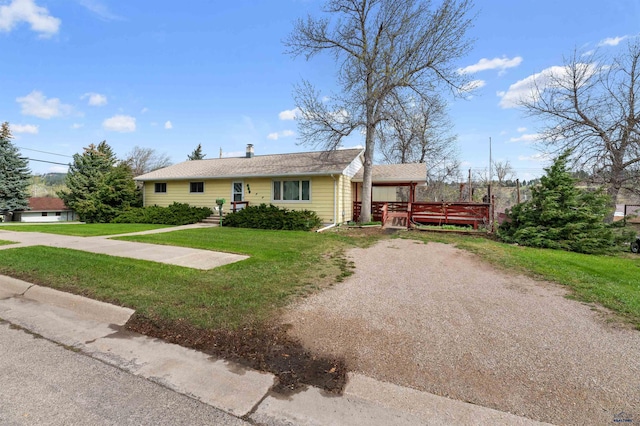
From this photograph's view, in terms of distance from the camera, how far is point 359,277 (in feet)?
18.3

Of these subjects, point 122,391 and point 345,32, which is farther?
point 345,32

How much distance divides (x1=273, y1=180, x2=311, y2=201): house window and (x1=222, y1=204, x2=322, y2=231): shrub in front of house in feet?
3.50

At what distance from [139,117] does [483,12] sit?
22.9 metres

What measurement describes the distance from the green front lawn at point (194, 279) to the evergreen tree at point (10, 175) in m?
27.2

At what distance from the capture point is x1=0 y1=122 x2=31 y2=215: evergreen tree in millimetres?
25266

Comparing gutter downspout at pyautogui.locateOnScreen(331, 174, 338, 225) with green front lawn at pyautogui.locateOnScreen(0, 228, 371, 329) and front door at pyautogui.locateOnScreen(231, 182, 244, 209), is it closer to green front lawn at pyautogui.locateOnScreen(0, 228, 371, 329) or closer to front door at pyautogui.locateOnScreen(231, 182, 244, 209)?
front door at pyautogui.locateOnScreen(231, 182, 244, 209)

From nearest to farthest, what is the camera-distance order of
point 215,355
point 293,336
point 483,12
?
point 215,355
point 293,336
point 483,12

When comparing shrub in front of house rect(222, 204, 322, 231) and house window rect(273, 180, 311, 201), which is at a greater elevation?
house window rect(273, 180, 311, 201)

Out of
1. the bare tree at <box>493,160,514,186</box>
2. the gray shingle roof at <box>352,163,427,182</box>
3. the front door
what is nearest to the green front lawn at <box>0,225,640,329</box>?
the gray shingle roof at <box>352,163,427,182</box>

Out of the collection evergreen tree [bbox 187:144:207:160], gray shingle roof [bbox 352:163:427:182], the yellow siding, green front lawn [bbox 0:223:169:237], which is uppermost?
evergreen tree [bbox 187:144:207:160]

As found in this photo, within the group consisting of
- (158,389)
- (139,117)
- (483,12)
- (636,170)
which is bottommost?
(158,389)

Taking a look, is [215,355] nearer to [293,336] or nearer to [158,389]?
[158,389]

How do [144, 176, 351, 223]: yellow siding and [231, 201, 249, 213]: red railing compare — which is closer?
[144, 176, 351, 223]: yellow siding

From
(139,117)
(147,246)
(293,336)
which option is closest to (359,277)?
(293,336)
